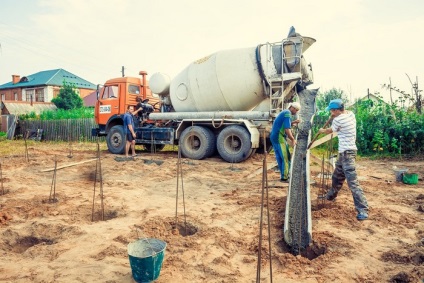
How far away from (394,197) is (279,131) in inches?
91.5

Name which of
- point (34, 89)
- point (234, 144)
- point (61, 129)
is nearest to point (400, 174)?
point (234, 144)

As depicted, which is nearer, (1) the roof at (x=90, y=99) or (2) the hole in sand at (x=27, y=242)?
(2) the hole in sand at (x=27, y=242)

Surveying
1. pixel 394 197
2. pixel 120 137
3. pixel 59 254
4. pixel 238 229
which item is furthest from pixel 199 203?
pixel 120 137

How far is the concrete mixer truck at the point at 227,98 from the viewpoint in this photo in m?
8.56

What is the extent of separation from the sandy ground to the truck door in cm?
504

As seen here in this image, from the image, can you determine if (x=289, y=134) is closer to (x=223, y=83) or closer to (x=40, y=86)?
(x=223, y=83)

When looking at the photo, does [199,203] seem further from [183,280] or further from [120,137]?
[120,137]

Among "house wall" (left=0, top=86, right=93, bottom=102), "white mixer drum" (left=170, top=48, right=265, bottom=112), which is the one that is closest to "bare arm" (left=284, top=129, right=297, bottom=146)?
"white mixer drum" (left=170, top=48, right=265, bottom=112)

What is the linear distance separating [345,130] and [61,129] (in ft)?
61.5

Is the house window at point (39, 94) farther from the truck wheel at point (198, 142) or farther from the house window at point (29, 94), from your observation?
the truck wheel at point (198, 142)

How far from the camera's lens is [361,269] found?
2.90m

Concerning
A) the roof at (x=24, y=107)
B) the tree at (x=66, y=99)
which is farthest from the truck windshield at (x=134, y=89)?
the tree at (x=66, y=99)

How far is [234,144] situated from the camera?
30.2 ft

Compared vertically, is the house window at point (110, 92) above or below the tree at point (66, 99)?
below
